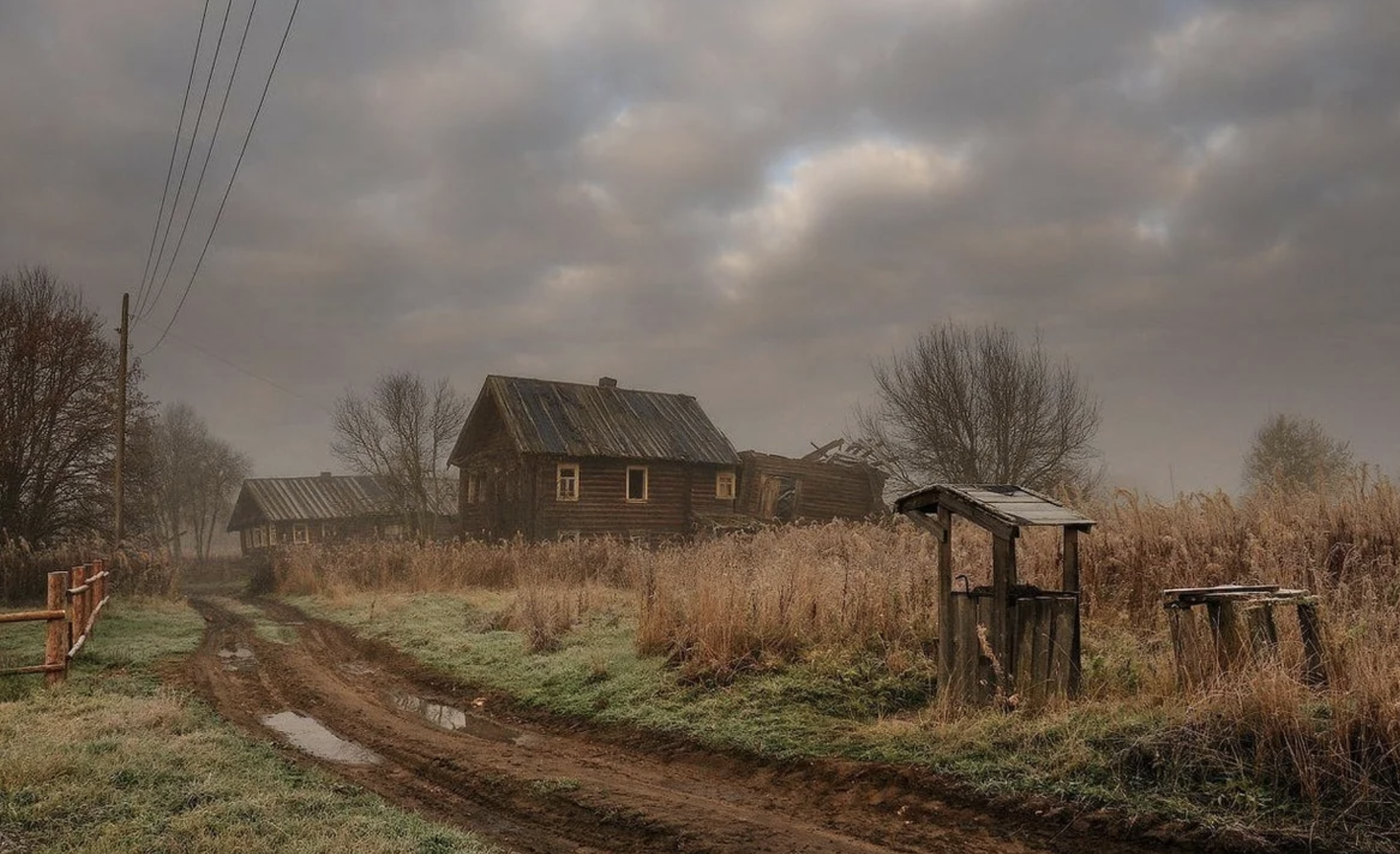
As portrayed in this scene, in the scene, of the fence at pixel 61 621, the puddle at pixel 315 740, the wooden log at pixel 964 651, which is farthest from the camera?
the fence at pixel 61 621

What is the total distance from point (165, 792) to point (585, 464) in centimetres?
2621

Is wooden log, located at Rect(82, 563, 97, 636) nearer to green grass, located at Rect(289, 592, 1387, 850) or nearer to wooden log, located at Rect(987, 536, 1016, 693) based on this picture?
green grass, located at Rect(289, 592, 1387, 850)

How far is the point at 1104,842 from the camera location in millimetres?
4926

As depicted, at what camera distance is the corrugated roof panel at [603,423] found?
3133 centimetres

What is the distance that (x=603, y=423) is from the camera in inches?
1326

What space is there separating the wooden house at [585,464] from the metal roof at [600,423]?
44 mm

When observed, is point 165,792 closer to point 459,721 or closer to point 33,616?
point 459,721

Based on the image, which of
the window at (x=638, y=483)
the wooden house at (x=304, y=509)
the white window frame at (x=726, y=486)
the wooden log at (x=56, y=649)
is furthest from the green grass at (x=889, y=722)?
the wooden house at (x=304, y=509)

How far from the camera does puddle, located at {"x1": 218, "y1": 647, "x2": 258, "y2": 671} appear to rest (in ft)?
39.2

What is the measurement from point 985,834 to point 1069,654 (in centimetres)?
→ 210

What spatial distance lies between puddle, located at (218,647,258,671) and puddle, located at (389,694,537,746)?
3193mm

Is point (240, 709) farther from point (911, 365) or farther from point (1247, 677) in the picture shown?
point (911, 365)

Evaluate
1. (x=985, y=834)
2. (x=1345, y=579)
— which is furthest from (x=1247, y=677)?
(x=1345, y=579)

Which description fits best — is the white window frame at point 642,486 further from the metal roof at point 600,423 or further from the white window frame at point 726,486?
the white window frame at point 726,486
